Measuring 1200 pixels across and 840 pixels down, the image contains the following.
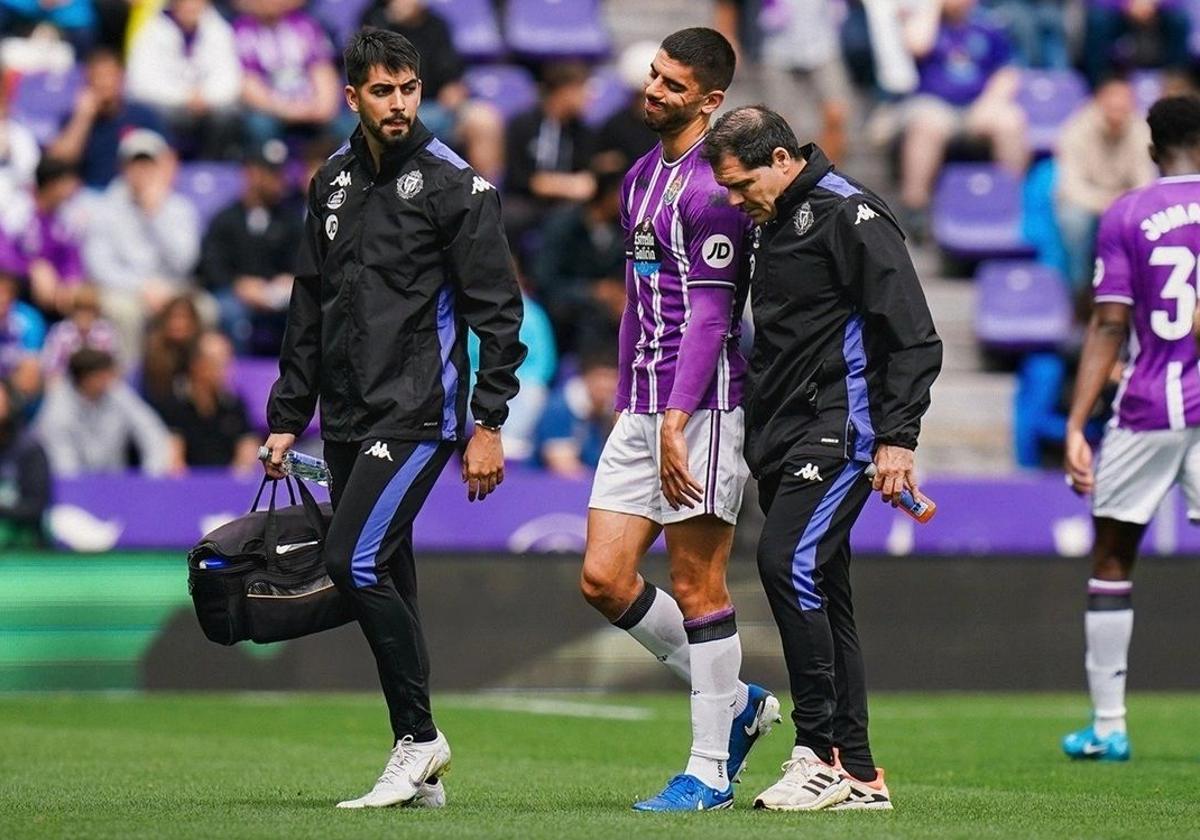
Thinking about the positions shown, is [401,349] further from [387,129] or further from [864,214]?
[864,214]

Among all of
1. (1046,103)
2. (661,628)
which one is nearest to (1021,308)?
(1046,103)

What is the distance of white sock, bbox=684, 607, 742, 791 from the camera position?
7.39 m

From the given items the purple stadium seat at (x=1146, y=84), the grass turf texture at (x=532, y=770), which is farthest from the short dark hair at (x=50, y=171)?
the purple stadium seat at (x=1146, y=84)

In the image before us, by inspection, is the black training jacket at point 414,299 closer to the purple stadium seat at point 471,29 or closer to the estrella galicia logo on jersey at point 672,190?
the estrella galicia logo on jersey at point 672,190

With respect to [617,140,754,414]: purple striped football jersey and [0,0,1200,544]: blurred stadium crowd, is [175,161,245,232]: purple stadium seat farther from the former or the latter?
[617,140,754,414]: purple striped football jersey

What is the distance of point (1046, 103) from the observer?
762 inches

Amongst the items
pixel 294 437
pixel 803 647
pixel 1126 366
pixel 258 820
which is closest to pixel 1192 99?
pixel 1126 366

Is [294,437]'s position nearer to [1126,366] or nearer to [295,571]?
[295,571]

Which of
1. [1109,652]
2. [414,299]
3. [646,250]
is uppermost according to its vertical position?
[646,250]

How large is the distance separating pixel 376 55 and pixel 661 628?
220 centimetres

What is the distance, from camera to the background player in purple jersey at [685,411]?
730 cm

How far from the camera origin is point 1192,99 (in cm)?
934

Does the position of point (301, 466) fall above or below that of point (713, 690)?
above

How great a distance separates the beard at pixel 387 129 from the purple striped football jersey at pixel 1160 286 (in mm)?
3578
